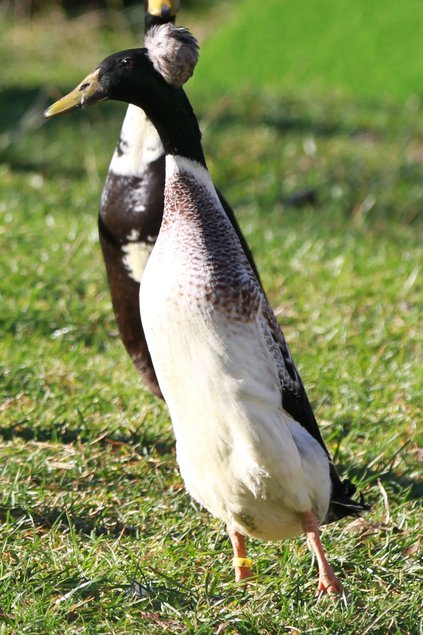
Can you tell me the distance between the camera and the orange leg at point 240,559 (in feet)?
8.86

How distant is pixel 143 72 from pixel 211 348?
25.1 inches

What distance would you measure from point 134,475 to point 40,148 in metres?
3.16

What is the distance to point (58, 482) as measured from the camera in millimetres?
3084

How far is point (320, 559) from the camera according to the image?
2.59 meters

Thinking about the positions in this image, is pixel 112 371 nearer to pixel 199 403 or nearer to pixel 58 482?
pixel 58 482

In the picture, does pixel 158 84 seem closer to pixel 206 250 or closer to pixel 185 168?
pixel 185 168

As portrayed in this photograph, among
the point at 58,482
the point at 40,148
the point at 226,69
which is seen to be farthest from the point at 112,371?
the point at 226,69

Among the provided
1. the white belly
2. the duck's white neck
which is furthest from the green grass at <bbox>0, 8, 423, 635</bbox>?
the duck's white neck

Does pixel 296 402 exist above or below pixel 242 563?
above

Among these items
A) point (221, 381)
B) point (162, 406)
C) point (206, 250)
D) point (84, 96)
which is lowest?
point (162, 406)

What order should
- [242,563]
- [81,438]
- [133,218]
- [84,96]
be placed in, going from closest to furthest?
[84,96]
[242,563]
[133,218]
[81,438]

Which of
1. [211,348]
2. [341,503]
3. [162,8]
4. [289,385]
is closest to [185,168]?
[211,348]

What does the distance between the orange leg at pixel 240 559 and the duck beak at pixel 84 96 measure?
41.9 inches

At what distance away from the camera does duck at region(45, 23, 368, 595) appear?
2.43 meters
